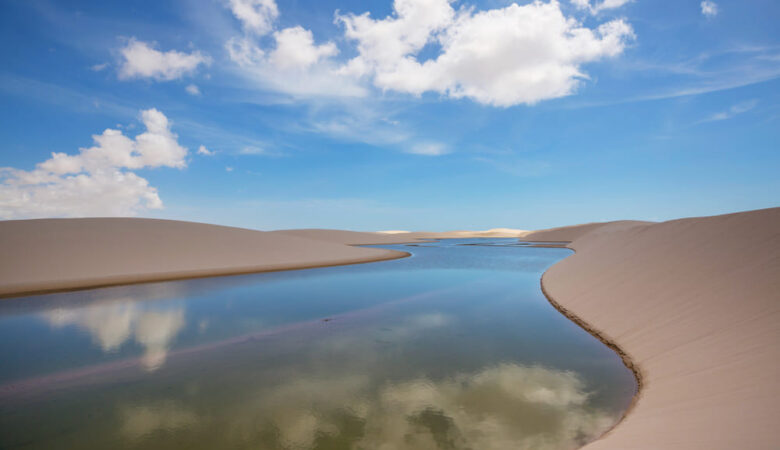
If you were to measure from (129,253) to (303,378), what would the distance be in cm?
2036

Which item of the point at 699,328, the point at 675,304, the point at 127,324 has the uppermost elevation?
the point at 675,304

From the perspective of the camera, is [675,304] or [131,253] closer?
[675,304]

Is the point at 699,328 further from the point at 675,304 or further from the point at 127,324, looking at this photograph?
the point at 127,324

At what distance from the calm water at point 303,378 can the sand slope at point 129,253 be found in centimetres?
679

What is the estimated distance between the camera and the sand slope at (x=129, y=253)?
1588 centimetres

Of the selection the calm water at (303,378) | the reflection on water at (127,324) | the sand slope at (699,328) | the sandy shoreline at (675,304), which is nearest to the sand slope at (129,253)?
the sandy shoreline at (675,304)

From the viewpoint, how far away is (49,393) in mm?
4801

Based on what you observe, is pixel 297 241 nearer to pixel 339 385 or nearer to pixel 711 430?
pixel 339 385

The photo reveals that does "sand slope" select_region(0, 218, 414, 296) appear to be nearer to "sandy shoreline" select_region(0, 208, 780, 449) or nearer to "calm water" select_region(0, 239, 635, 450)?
"sandy shoreline" select_region(0, 208, 780, 449)

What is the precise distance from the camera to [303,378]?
5.19 m

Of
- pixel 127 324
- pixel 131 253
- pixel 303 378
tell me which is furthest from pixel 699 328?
pixel 131 253

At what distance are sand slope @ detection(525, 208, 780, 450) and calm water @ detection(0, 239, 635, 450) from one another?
551mm

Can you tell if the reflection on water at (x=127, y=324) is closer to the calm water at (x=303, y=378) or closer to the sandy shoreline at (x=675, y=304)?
the calm water at (x=303, y=378)

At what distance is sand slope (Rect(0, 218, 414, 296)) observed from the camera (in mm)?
15875
